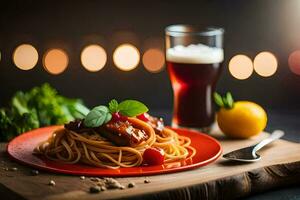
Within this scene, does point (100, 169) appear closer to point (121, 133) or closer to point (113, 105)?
point (121, 133)

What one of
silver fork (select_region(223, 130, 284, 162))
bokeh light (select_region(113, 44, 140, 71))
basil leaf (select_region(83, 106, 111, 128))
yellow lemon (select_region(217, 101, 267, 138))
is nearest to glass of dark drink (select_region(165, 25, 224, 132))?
yellow lemon (select_region(217, 101, 267, 138))

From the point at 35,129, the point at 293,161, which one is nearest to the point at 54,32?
the point at 35,129

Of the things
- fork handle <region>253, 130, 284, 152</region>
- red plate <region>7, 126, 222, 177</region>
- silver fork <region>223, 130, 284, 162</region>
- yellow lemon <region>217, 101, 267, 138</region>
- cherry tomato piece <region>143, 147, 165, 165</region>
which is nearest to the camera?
red plate <region>7, 126, 222, 177</region>

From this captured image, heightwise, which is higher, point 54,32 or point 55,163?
point 54,32

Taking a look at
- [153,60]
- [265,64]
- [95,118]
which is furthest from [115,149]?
[265,64]

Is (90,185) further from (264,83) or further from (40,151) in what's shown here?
(264,83)

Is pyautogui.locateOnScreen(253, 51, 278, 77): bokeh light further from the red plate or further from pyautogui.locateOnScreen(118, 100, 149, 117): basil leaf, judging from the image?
pyautogui.locateOnScreen(118, 100, 149, 117): basil leaf

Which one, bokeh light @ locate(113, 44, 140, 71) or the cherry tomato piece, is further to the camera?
bokeh light @ locate(113, 44, 140, 71)
